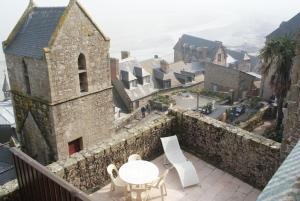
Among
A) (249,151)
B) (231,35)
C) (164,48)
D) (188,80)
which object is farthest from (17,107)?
(231,35)

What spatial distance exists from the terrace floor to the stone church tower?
5.73 meters

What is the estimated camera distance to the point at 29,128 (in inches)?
551

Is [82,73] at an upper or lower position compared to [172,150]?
upper

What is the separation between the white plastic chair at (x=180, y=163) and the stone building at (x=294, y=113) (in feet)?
Result: 7.87

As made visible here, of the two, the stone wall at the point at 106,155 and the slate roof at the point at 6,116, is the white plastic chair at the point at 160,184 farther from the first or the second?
the slate roof at the point at 6,116

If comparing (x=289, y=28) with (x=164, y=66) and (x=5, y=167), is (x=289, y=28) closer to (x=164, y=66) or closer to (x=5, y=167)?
(x=164, y=66)

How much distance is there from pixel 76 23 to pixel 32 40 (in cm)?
230

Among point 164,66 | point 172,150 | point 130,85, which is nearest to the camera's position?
point 172,150

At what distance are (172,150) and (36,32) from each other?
28.2 feet

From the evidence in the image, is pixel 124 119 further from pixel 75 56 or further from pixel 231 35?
pixel 231 35

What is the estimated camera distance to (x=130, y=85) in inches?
1467

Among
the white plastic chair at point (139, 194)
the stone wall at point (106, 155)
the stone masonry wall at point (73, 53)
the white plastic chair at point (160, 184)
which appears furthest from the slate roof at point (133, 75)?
the white plastic chair at point (160, 184)

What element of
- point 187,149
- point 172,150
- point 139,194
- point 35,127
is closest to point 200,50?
point 35,127

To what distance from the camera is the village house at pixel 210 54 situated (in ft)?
189
